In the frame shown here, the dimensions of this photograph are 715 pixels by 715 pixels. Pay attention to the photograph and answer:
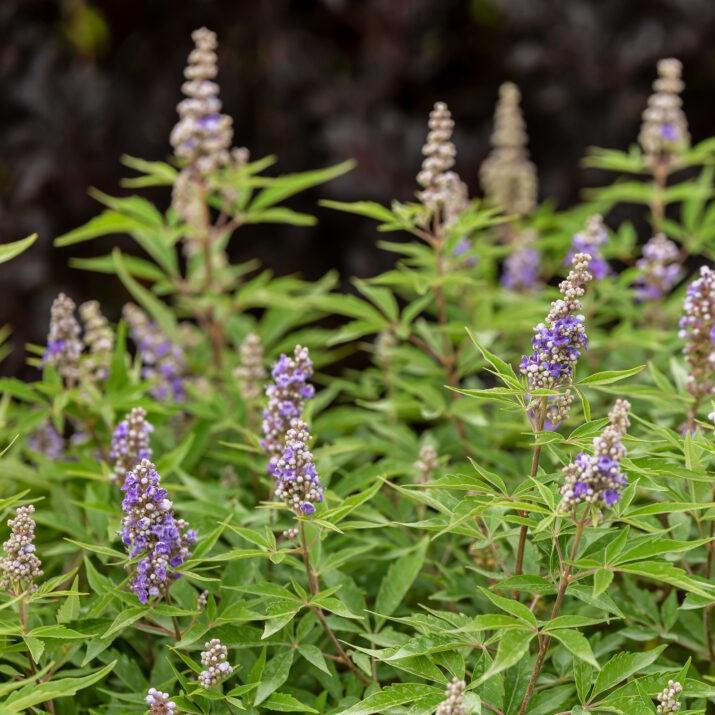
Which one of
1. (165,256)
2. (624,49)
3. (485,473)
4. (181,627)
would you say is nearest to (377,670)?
(181,627)

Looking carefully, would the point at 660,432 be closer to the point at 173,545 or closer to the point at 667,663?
the point at 667,663

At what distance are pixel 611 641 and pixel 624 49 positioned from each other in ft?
15.0

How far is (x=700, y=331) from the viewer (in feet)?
8.98

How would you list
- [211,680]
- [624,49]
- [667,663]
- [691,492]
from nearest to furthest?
[211,680] → [691,492] → [667,663] → [624,49]

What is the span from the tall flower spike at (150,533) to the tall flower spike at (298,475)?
249 millimetres

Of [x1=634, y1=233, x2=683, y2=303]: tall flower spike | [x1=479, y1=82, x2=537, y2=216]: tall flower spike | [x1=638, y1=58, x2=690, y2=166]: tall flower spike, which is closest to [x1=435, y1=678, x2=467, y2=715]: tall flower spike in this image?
[x1=634, y1=233, x2=683, y2=303]: tall flower spike

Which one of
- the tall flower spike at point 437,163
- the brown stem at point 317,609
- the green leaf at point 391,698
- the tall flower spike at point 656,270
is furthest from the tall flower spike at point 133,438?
the tall flower spike at point 656,270

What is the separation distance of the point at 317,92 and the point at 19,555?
4.48m

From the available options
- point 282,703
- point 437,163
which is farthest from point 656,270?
point 282,703

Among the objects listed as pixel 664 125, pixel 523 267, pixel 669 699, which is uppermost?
pixel 664 125

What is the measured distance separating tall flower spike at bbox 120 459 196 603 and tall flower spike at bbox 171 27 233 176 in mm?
1812

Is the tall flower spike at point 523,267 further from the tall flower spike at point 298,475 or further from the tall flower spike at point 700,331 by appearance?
the tall flower spike at point 298,475

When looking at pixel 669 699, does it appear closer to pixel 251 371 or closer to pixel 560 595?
pixel 560 595

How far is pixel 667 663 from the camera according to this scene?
8.76 ft
